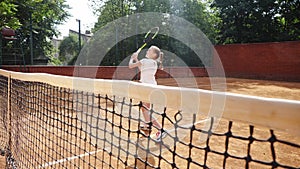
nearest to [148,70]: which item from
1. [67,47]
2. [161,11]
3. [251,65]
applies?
[251,65]

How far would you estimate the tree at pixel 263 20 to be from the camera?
1969 centimetres

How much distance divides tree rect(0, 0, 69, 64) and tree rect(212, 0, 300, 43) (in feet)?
45.1

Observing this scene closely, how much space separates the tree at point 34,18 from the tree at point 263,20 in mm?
13751

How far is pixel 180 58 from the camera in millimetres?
21531

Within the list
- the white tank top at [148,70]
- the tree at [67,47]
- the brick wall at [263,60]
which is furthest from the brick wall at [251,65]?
the tree at [67,47]

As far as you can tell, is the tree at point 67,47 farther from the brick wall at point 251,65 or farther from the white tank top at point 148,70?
the white tank top at point 148,70

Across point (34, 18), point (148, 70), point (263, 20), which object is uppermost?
point (263, 20)

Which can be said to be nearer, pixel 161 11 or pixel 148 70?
pixel 148 70

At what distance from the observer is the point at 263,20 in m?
20.1

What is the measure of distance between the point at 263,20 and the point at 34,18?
55.5ft

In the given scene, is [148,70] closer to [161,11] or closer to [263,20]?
[263,20]

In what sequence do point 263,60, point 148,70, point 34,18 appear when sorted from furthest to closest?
point 263,60
point 34,18
point 148,70

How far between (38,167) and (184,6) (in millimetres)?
24309

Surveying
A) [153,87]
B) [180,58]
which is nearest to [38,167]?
[153,87]
